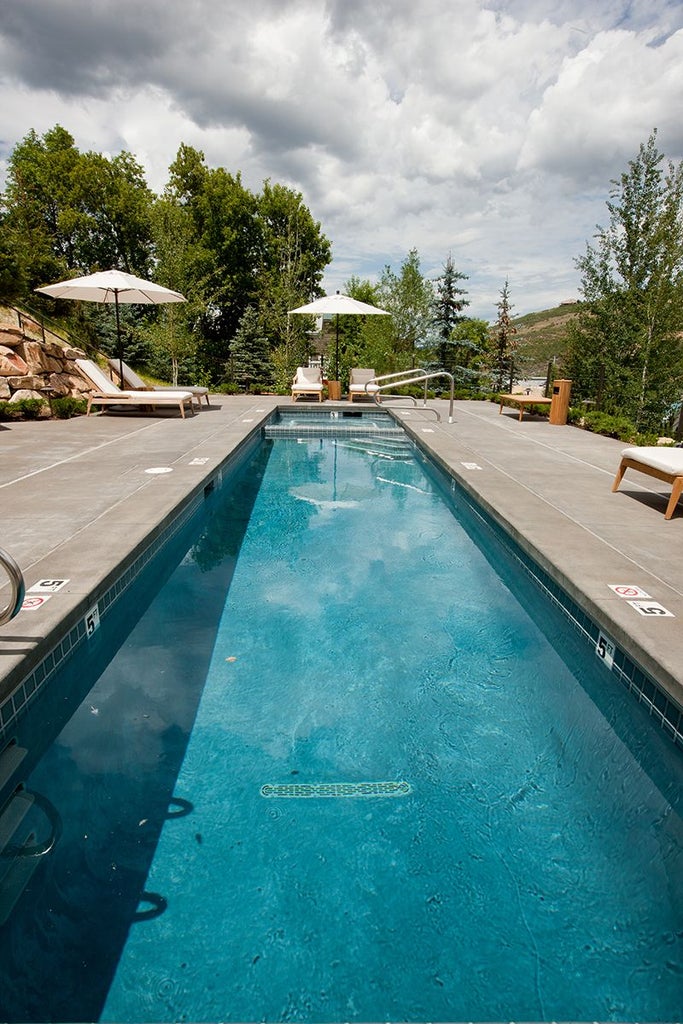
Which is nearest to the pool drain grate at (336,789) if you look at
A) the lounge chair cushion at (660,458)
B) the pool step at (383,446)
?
the lounge chair cushion at (660,458)

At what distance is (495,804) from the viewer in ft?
8.69

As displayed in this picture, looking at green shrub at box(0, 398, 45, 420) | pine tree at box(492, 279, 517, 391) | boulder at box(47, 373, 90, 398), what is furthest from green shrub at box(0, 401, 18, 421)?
pine tree at box(492, 279, 517, 391)

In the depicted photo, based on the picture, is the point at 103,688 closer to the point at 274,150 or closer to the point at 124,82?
the point at 124,82

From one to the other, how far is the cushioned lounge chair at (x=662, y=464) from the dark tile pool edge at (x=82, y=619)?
4674 mm

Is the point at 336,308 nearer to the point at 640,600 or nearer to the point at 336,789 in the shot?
the point at 640,600

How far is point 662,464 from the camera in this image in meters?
5.55

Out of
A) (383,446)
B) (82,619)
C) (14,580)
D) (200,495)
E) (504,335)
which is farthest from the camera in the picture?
(504,335)

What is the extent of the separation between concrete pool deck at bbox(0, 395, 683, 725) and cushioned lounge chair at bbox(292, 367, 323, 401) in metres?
4.16

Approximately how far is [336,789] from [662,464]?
4.60 meters

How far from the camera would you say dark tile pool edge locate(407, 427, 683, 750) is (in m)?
2.95

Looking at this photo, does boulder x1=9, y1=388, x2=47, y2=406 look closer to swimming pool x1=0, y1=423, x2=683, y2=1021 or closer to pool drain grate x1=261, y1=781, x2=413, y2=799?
swimming pool x1=0, y1=423, x2=683, y2=1021

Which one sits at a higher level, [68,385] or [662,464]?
[68,385]

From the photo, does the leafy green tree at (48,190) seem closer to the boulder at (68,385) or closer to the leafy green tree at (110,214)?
the leafy green tree at (110,214)

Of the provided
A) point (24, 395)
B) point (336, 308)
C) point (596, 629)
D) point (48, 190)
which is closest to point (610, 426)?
point (336, 308)
